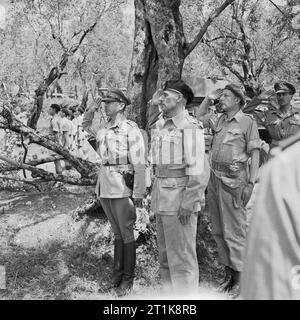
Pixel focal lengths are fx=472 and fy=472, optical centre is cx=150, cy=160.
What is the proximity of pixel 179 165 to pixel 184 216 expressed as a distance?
1.25ft

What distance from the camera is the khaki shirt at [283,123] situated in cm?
552

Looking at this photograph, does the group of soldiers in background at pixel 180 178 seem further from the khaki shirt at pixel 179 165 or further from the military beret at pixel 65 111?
the military beret at pixel 65 111

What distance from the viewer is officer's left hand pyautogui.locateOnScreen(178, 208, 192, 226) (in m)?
Result: 3.42

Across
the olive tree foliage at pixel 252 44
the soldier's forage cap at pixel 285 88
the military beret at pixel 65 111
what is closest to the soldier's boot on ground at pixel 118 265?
the soldier's forage cap at pixel 285 88

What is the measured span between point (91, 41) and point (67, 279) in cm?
2522

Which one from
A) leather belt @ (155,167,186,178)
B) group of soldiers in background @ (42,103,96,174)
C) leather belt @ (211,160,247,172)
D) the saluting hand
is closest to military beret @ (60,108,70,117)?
group of soldiers in background @ (42,103,96,174)

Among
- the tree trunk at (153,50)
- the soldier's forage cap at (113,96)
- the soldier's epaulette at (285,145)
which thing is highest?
the tree trunk at (153,50)

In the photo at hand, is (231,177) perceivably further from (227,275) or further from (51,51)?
(51,51)

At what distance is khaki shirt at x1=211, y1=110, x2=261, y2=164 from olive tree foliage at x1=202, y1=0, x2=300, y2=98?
13187 mm

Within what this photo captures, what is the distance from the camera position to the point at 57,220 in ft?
18.6

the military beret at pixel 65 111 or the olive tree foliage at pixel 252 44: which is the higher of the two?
the olive tree foliage at pixel 252 44

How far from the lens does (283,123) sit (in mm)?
5637

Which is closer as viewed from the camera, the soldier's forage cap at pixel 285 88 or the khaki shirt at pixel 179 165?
the khaki shirt at pixel 179 165

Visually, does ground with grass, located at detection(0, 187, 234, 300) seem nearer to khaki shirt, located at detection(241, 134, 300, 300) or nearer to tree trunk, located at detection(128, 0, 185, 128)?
tree trunk, located at detection(128, 0, 185, 128)
